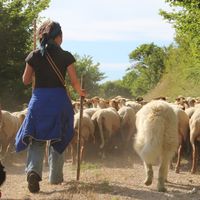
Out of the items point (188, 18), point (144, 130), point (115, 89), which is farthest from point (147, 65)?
point (144, 130)

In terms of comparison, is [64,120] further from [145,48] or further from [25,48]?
[145,48]

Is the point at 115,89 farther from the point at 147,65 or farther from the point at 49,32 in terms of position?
the point at 49,32

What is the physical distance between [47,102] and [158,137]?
186cm

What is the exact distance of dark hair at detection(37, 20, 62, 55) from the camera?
311 inches

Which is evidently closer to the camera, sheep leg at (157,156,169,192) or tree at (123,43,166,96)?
sheep leg at (157,156,169,192)

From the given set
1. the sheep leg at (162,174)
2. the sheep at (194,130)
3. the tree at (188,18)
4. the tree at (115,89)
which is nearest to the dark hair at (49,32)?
the sheep leg at (162,174)

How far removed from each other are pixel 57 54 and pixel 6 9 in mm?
21452

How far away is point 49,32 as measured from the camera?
7.95 metres

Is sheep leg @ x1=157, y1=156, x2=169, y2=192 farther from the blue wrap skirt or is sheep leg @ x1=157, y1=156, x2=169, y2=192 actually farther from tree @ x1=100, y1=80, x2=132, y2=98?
tree @ x1=100, y1=80, x2=132, y2=98

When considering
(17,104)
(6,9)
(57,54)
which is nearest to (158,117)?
(57,54)

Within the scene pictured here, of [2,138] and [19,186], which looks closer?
[19,186]

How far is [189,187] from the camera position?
8984 mm

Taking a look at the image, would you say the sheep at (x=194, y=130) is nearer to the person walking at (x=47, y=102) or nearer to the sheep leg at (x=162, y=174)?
the sheep leg at (x=162, y=174)

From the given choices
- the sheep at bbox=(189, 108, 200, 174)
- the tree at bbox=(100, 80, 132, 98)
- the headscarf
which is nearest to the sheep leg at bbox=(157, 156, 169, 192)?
the headscarf
